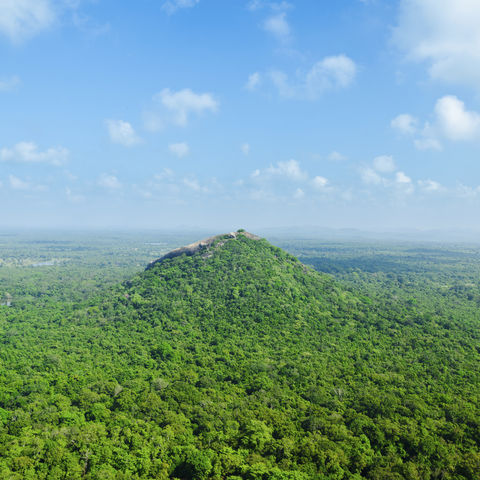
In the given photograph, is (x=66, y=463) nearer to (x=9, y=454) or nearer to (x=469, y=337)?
(x=9, y=454)

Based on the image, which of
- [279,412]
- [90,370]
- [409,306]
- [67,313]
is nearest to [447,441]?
[279,412]

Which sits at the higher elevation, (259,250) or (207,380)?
(259,250)

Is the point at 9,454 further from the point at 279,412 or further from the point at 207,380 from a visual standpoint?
the point at 279,412

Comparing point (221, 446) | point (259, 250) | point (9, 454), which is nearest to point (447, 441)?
point (221, 446)

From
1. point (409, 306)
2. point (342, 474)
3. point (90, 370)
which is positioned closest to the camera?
point (342, 474)

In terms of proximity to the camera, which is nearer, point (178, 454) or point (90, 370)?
point (178, 454)

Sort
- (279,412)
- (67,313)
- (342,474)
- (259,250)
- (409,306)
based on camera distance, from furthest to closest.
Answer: (259,250) → (409,306) → (67,313) → (279,412) → (342,474)
